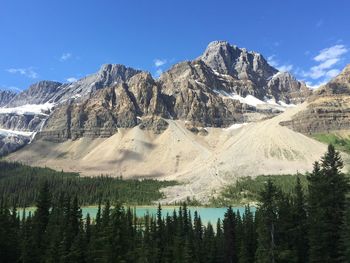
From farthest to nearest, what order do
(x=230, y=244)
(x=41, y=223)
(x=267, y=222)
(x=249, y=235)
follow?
(x=230, y=244) → (x=249, y=235) → (x=41, y=223) → (x=267, y=222)

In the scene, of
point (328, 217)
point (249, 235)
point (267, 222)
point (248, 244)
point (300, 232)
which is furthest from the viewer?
point (249, 235)

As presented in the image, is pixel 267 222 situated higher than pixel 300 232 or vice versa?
pixel 267 222

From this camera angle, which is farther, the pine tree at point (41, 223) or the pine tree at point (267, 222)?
the pine tree at point (41, 223)

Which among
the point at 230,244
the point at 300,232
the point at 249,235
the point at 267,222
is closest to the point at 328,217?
the point at 267,222

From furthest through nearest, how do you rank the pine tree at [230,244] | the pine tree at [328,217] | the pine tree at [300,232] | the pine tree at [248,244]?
1. the pine tree at [230,244]
2. the pine tree at [248,244]
3. the pine tree at [300,232]
4. the pine tree at [328,217]

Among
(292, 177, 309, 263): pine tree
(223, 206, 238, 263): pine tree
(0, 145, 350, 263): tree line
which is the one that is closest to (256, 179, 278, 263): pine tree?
(0, 145, 350, 263): tree line

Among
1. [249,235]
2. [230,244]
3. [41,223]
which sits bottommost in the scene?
[230,244]

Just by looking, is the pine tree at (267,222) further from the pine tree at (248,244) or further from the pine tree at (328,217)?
the pine tree at (248,244)

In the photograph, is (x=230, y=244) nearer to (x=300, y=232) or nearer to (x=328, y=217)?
(x=300, y=232)

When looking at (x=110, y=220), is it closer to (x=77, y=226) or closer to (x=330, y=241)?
(x=77, y=226)

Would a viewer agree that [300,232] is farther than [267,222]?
Yes

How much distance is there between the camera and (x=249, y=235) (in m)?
84.8

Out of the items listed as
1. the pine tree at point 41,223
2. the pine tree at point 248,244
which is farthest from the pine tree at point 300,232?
the pine tree at point 41,223

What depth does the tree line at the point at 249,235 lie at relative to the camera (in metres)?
50.5
